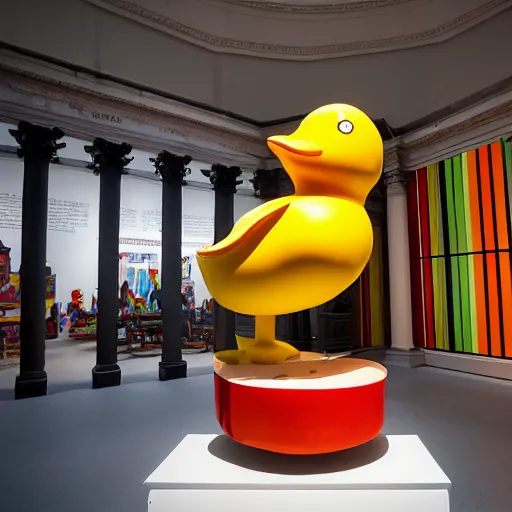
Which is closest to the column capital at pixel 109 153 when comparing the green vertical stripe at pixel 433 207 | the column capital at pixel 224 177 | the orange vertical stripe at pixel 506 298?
the column capital at pixel 224 177

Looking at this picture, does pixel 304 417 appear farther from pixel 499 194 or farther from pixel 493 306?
pixel 499 194

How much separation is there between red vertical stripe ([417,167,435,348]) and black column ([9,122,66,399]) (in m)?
6.80

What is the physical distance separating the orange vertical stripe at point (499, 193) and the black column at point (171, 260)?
5487 mm

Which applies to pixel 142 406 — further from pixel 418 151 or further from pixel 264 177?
pixel 418 151

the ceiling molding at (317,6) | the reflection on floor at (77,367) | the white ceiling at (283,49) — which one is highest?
the ceiling molding at (317,6)

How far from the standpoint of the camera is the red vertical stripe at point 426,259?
327 inches

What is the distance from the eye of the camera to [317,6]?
332 inches

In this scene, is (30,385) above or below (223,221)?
below

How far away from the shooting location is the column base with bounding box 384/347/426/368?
815 cm

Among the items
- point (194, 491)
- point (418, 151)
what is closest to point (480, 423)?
point (194, 491)

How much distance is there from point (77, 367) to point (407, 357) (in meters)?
6.42

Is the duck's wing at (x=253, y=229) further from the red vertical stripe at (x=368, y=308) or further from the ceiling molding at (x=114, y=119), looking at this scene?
the red vertical stripe at (x=368, y=308)

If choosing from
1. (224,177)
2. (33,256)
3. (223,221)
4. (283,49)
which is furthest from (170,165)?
(283,49)

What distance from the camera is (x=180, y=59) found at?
793 centimetres
